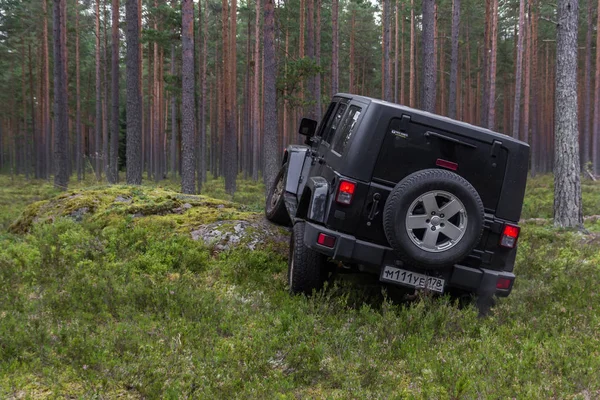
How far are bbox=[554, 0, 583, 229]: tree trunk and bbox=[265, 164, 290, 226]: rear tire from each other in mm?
6866

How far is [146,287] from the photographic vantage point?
5.68 m

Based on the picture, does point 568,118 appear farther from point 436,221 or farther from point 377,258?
point 377,258

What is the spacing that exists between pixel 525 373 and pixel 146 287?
12.8 ft

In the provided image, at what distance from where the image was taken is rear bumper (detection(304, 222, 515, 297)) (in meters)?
5.02

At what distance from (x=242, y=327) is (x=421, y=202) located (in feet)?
6.88

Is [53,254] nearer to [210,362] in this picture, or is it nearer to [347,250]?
[210,362]

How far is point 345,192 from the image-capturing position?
16.5 feet

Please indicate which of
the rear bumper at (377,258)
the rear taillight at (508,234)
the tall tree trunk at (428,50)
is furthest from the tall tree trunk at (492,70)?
the rear bumper at (377,258)

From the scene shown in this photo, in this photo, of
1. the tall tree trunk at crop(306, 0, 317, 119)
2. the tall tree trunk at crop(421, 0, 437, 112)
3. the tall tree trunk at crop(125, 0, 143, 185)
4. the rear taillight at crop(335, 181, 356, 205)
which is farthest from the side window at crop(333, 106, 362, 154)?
the tall tree trunk at crop(306, 0, 317, 119)

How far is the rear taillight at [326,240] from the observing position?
16.5ft

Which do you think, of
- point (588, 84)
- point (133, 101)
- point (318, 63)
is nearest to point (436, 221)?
Answer: point (133, 101)

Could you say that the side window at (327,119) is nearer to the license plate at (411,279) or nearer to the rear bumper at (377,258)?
the rear bumper at (377,258)

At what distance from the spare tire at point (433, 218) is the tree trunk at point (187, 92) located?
11354mm

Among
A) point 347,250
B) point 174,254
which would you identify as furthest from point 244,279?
point 347,250
